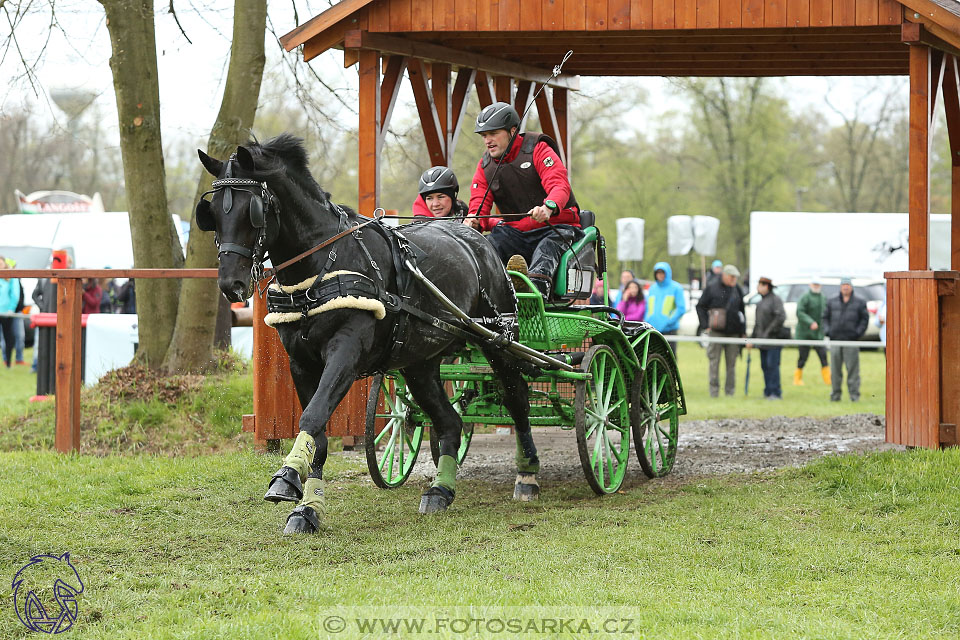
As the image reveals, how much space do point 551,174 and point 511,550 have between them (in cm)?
310

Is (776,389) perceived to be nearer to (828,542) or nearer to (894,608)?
(828,542)

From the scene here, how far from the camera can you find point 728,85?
3791 cm

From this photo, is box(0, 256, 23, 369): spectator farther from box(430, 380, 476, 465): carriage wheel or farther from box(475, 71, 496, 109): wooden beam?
box(430, 380, 476, 465): carriage wheel

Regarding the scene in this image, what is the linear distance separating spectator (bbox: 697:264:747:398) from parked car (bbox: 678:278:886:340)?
20.1ft

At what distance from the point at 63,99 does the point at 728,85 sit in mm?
26413

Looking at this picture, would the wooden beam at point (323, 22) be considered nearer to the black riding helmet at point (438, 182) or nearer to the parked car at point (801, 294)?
the black riding helmet at point (438, 182)

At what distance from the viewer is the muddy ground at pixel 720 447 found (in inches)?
351

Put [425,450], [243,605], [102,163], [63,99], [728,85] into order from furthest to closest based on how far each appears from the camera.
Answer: [102,163]
[728,85]
[63,99]
[425,450]
[243,605]

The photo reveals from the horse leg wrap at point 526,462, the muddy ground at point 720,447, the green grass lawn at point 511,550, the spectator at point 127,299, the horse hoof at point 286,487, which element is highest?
the spectator at point 127,299

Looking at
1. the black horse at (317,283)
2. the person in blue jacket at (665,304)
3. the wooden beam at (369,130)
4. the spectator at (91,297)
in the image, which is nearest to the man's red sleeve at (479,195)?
the wooden beam at (369,130)

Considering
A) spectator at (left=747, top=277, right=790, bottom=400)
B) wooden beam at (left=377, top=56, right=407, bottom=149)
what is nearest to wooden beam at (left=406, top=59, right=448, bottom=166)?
wooden beam at (left=377, top=56, right=407, bottom=149)

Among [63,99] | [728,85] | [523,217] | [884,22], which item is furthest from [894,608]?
[728,85]

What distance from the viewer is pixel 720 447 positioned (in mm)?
10461

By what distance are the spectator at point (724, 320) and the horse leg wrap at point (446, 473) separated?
10.5 metres
